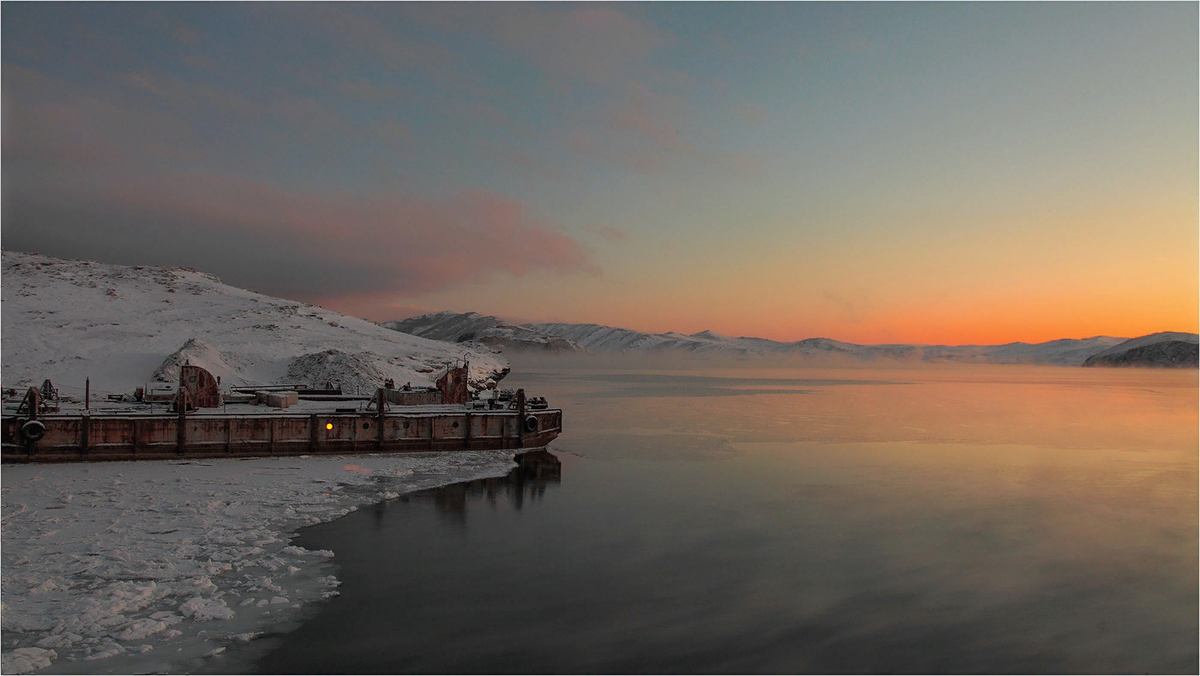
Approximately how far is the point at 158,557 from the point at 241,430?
20.9 metres

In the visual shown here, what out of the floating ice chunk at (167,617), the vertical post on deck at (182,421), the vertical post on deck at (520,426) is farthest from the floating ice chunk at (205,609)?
the vertical post on deck at (520,426)

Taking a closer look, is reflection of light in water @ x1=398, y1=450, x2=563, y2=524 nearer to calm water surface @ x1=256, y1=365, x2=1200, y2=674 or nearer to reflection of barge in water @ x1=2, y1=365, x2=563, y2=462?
calm water surface @ x1=256, y1=365, x2=1200, y2=674

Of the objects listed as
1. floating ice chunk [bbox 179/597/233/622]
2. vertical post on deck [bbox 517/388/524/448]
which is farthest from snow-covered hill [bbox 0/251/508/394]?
floating ice chunk [bbox 179/597/233/622]

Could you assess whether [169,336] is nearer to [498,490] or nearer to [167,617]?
[498,490]

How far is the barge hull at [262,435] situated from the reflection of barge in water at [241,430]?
0.05m

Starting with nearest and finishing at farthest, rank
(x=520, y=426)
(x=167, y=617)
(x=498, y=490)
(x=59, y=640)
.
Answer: (x=59, y=640) < (x=167, y=617) < (x=498, y=490) < (x=520, y=426)

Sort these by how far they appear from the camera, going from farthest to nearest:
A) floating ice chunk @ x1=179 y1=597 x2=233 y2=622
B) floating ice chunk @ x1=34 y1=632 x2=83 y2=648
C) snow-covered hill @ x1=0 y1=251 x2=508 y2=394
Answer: snow-covered hill @ x1=0 y1=251 x2=508 y2=394 → floating ice chunk @ x1=179 y1=597 x2=233 y2=622 → floating ice chunk @ x1=34 y1=632 x2=83 y2=648

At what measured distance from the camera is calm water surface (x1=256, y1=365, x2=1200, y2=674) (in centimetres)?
1442

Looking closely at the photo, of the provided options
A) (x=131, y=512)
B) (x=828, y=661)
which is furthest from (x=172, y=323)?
(x=828, y=661)

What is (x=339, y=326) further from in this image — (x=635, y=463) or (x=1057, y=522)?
(x=1057, y=522)

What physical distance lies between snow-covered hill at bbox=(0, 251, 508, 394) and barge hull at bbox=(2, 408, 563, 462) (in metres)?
29.2

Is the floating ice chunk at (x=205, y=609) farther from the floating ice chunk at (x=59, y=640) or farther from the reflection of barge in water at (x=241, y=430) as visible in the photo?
the reflection of barge in water at (x=241, y=430)

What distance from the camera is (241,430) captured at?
38219mm

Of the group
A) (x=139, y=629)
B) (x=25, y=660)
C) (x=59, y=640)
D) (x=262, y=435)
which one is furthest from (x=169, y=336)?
(x=25, y=660)
